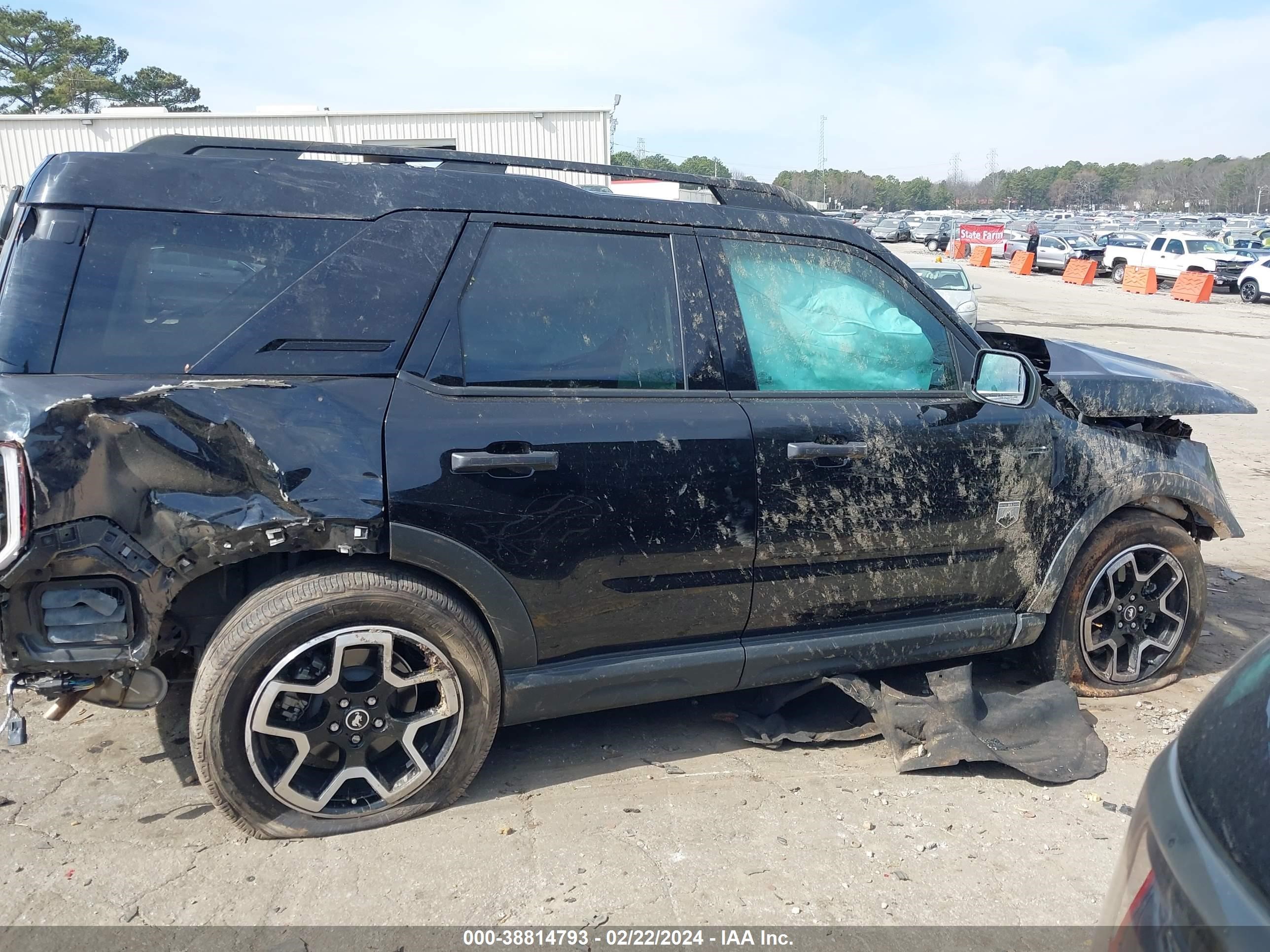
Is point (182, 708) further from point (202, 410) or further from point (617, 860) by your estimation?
point (617, 860)

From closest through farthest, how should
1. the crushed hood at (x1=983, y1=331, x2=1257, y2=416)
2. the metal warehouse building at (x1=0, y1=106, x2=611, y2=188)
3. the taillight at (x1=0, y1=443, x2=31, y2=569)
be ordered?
the taillight at (x1=0, y1=443, x2=31, y2=569) < the crushed hood at (x1=983, y1=331, x2=1257, y2=416) < the metal warehouse building at (x1=0, y1=106, x2=611, y2=188)

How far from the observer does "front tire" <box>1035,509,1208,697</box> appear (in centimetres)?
401

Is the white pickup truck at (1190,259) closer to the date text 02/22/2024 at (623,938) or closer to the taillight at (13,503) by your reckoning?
the date text 02/22/2024 at (623,938)

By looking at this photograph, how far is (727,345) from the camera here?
3.34 meters

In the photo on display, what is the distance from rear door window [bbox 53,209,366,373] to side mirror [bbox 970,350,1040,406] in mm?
2403

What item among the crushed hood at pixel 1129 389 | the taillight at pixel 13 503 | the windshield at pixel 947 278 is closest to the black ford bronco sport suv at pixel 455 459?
the taillight at pixel 13 503

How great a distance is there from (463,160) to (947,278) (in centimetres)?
1305

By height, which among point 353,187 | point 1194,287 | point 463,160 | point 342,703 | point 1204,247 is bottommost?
point 342,703

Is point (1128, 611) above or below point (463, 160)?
below

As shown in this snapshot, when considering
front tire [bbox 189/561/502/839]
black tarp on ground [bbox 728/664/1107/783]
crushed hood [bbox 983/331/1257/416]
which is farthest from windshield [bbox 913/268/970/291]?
front tire [bbox 189/561/502/839]

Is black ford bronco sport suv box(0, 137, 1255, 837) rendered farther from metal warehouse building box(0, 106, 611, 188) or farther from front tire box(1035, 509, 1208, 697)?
metal warehouse building box(0, 106, 611, 188)

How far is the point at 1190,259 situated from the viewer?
29.8 metres

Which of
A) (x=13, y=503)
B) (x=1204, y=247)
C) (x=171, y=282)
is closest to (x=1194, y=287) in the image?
(x=1204, y=247)

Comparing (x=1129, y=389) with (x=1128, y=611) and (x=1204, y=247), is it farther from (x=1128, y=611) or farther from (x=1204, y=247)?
(x=1204, y=247)
